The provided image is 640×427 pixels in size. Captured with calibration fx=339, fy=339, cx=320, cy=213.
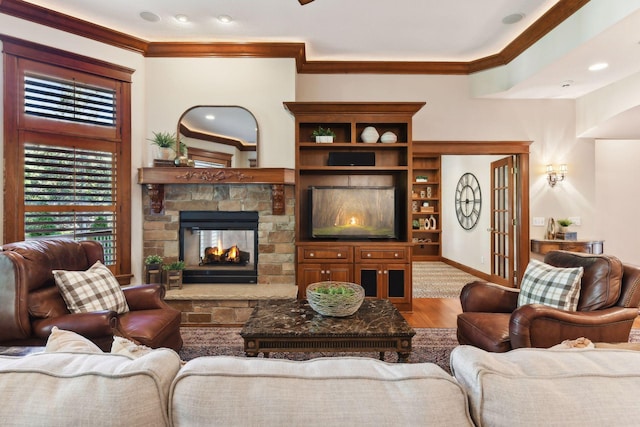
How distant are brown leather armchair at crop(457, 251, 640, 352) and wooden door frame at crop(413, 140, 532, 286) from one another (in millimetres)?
2130

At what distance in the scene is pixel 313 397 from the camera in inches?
25.9

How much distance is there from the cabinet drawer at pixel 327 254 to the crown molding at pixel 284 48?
2.28 m

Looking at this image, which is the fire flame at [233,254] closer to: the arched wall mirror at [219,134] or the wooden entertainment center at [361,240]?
the wooden entertainment center at [361,240]

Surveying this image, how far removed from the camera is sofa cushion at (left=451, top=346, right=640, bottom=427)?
0.63 meters

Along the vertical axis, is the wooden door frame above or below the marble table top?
above

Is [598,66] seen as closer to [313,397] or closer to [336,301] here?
[336,301]

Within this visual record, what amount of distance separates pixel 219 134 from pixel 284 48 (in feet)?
4.11

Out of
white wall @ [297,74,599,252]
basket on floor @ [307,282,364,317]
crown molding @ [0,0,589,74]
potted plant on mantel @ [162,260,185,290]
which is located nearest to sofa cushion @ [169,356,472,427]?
basket on floor @ [307,282,364,317]

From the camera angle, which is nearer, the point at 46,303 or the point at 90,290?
the point at 46,303

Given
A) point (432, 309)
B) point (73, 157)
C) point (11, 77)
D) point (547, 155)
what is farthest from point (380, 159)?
point (11, 77)

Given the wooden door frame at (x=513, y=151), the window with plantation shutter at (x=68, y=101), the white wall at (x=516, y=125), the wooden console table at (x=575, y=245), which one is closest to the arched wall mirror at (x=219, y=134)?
the window with plantation shutter at (x=68, y=101)

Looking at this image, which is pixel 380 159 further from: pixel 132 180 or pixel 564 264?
pixel 132 180

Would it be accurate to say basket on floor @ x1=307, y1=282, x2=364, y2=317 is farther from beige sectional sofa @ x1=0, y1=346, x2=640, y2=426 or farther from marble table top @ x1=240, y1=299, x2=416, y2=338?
beige sectional sofa @ x1=0, y1=346, x2=640, y2=426

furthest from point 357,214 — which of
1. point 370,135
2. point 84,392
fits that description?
point 84,392
